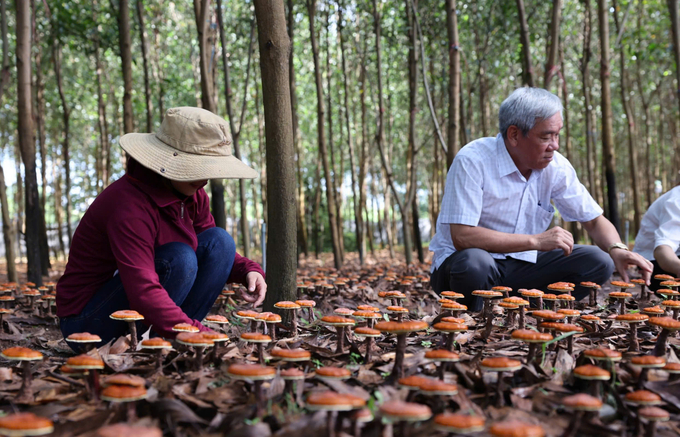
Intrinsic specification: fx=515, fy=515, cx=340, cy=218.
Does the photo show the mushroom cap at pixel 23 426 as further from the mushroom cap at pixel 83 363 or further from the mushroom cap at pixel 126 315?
the mushroom cap at pixel 126 315

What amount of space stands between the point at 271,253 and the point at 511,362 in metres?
1.72

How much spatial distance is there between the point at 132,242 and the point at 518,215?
8.82ft

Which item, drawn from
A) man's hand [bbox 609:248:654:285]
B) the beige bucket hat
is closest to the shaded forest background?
man's hand [bbox 609:248:654:285]

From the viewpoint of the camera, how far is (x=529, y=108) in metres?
3.38

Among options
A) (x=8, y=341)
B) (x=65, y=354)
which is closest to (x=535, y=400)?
(x=65, y=354)

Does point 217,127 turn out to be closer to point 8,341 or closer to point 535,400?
point 535,400

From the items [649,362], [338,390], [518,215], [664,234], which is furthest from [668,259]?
[338,390]

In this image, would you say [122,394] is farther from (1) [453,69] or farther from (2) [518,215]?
(1) [453,69]

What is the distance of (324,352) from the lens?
2455 mm

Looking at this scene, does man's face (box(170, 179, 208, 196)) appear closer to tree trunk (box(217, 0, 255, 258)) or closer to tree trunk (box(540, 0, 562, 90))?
tree trunk (box(217, 0, 255, 258))

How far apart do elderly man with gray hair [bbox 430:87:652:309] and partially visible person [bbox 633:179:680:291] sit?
36 cm

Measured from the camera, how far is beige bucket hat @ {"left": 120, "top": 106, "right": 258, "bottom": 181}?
245 cm

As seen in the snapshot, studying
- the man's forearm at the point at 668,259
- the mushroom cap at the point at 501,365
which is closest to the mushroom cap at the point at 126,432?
the mushroom cap at the point at 501,365

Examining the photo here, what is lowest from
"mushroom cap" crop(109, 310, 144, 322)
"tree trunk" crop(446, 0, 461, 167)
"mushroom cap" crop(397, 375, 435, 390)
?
"mushroom cap" crop(397, 375, 435, 390)
